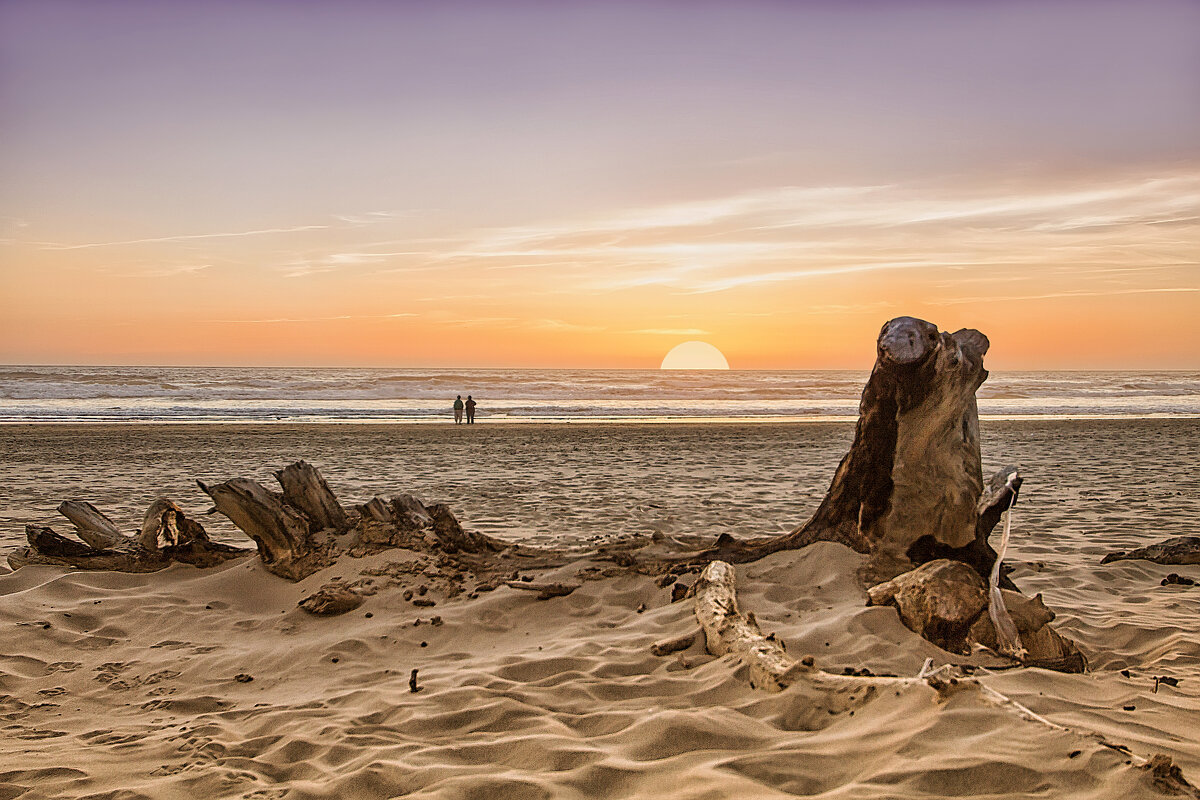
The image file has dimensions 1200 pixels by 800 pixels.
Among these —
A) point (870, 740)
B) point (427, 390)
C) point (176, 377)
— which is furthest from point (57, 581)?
point (176, 377)

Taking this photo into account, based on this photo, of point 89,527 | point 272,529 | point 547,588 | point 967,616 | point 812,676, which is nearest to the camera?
point 812,676

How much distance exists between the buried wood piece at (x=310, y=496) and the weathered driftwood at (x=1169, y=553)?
21.3 ft

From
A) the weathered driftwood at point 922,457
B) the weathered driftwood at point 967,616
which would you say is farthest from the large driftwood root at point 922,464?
the weathered driftwood at point 967,616

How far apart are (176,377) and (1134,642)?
6212 centimetres

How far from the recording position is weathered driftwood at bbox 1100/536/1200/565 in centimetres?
662

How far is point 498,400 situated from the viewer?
151 ft

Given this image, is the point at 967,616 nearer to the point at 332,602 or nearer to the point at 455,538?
the point at 455,538

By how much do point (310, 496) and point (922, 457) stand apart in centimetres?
469

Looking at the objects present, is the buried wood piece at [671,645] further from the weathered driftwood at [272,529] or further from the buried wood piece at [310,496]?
the buried wood piece at [310,496]

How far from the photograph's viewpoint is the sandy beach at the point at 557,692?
9.63 feet

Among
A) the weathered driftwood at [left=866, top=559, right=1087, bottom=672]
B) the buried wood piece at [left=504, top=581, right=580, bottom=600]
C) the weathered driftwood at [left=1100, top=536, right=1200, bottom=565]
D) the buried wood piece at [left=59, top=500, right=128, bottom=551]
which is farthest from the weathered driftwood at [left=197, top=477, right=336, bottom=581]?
the weathered driftwood at [left=1100, top=536, right=1200, bottom=565]

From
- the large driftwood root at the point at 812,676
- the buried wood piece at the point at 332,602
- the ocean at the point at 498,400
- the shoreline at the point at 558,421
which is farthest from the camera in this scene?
the ocean at the point at 498,400

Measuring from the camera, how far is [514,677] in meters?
4.23

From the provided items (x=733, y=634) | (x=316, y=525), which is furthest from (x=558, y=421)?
(x=733, y=634)
